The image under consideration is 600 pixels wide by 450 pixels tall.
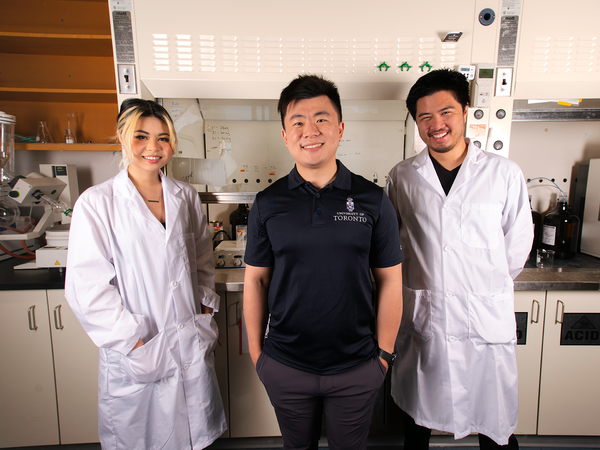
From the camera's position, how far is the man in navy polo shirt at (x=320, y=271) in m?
0.97

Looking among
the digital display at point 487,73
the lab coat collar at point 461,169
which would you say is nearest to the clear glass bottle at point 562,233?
the digital display at point 487,73

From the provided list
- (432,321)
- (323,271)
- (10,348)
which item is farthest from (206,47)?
(10,348)

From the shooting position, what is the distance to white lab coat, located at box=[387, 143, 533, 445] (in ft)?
4.03

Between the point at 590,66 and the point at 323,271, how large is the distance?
1877 mm

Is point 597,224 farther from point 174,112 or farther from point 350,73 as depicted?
point 174,112

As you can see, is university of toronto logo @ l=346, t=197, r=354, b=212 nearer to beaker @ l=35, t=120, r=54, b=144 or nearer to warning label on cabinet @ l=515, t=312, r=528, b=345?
warning label on cabinet @ l=515, t=312, r=528, b=345

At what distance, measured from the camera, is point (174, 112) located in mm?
Result: 1883

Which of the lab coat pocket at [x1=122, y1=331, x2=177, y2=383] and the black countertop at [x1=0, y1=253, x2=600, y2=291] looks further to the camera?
the black countertop at [x1=0, y1=253, x2=600, y2=291]

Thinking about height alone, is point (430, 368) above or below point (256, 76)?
below

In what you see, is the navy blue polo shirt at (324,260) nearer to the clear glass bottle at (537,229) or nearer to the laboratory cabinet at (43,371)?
the laboratory cabinet at (43,371)

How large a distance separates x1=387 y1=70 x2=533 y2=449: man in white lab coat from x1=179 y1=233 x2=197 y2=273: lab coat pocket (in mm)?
916

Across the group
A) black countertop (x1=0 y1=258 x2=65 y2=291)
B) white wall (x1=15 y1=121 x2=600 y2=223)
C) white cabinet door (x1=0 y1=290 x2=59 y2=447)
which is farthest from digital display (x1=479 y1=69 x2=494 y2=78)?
white cabinet door (x1=0 y1=290 x2=59 y2=447)

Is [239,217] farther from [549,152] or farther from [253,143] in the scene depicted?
[549,152]

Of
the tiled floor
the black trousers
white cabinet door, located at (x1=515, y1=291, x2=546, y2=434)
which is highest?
A: white cabinet door, located at (x1=515, y1=291, x2=546, y2=434)
